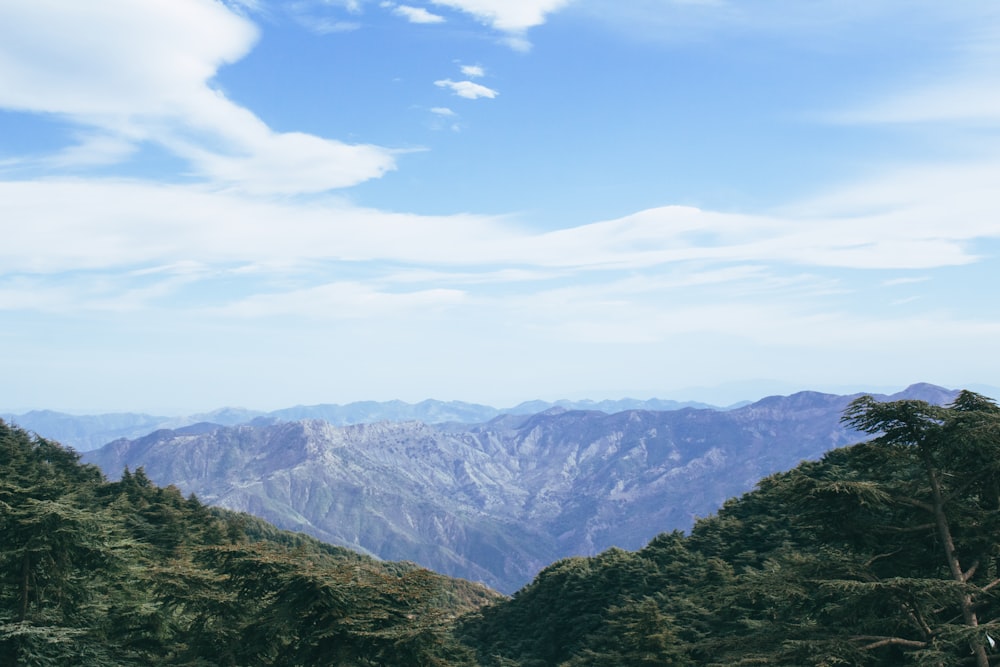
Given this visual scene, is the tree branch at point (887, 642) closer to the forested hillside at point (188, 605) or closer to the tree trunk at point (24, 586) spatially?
the forested hillside at point (188, 605)

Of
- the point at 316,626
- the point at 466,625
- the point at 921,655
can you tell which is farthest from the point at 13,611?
the point at 466,625

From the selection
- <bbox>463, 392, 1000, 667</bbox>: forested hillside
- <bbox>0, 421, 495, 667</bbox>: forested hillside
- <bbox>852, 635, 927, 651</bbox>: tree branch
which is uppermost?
<bbox>463, 392, 1000, 667</bbox>: forested hillside

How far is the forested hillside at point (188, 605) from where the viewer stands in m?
22.0

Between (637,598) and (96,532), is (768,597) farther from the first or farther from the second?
(637,598)

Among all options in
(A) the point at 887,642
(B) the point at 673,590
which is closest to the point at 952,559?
(A) the point at 887,642

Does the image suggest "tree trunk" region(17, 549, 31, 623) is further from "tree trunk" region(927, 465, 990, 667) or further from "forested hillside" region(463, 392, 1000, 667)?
"tree trunk" region(927, 465, 990, 667)

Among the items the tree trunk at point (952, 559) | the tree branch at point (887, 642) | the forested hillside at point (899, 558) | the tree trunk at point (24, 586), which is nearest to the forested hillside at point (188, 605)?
the tree trunk at point (24, 586)

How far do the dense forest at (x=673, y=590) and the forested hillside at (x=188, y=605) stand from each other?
7 cm

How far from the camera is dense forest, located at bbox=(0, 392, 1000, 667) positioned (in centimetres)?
1193

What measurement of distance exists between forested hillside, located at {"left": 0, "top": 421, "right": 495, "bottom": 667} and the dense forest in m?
0.07

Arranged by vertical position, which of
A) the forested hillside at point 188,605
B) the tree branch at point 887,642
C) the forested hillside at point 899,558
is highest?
the forested hillside at point 899,558

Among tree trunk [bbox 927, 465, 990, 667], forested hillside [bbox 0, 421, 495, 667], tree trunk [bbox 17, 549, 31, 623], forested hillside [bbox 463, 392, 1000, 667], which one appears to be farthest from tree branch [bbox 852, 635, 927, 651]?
tree trunk [bbox 17, 549, 31, 623]

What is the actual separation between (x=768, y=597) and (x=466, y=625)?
2651 inches

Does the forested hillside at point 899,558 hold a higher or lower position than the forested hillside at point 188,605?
higher
